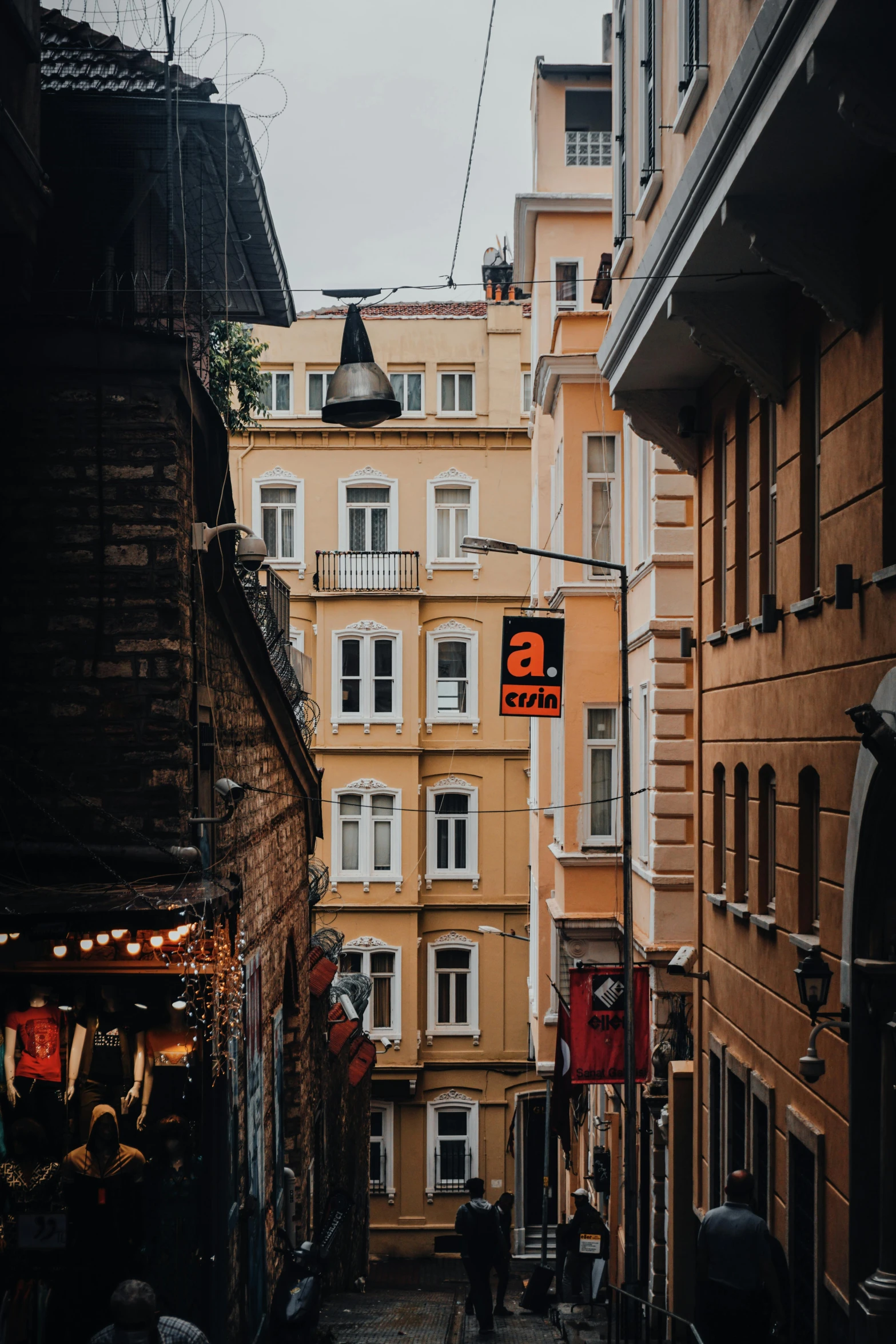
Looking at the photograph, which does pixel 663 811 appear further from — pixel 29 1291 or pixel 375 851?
pixel 375 851

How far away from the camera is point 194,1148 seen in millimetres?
10930

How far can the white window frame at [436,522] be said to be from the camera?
3706cm

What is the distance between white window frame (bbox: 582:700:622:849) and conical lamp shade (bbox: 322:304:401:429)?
1012 cm

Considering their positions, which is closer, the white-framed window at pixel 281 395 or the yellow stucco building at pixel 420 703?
the yellow stucco building at pixel 420 703

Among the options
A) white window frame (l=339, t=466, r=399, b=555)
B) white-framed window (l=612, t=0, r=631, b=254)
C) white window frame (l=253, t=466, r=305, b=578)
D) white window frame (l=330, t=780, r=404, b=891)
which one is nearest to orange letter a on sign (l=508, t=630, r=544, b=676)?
white-framed window (l=612, t=0, r=631, b=254)

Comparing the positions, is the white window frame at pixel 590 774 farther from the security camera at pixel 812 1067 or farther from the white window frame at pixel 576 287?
the security camera at pixel 812 1067

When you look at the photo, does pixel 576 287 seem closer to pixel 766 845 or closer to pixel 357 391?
pixel 357 391

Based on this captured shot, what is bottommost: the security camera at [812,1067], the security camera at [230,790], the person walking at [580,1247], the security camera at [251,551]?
the person walking at [580,1247]

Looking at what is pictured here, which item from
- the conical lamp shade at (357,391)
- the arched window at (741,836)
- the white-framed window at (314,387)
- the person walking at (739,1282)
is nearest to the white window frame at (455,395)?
the white-framed window at (314,387)

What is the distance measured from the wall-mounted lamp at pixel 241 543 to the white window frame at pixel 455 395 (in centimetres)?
2615

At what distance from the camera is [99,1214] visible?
1066 cm

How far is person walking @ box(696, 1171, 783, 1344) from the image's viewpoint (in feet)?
30.6

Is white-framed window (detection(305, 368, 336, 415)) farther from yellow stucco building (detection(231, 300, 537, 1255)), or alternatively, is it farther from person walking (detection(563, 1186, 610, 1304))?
person walking (detection(563, 1186, 610, 1304))

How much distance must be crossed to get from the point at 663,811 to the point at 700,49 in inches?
369
